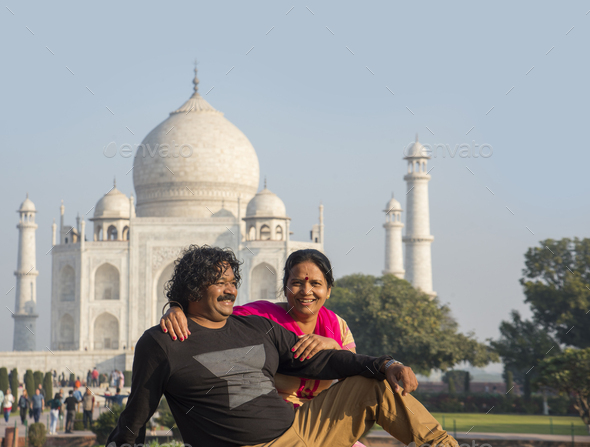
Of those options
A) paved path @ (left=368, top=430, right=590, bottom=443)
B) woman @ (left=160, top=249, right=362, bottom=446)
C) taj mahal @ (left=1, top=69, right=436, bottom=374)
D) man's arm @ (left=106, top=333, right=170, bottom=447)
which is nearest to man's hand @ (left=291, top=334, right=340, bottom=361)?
woman @ (left=160, top=249, right=362, bottom=446)

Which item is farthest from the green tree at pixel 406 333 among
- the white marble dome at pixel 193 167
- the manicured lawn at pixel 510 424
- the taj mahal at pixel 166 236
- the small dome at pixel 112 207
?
the small dome at pixel 112 207

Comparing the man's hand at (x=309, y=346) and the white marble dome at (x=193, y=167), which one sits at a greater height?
the white marble dome at (x=193, y=167)

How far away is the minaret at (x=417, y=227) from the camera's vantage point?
1236 inches

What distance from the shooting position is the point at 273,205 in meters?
30.2

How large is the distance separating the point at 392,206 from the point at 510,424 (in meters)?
21.7

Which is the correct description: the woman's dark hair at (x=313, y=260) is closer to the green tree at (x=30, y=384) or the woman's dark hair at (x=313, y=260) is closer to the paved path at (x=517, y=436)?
the paved path at (x=517, y=436)

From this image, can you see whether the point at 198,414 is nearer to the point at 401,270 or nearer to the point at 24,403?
the point at 24,403

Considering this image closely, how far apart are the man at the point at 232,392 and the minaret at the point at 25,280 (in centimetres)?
3407

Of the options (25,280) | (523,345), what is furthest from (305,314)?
(25,280)

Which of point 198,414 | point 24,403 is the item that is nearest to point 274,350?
point 198,414

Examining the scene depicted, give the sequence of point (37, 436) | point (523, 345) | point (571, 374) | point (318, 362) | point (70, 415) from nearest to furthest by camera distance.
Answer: point (318, 362)
point (37, 436)
point (571, 374)
point (70, 415)
point (523, 345)

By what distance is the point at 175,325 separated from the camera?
282cm

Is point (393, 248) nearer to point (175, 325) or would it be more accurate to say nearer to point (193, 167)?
point (193, 167)

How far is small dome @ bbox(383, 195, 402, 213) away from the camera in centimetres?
3622
